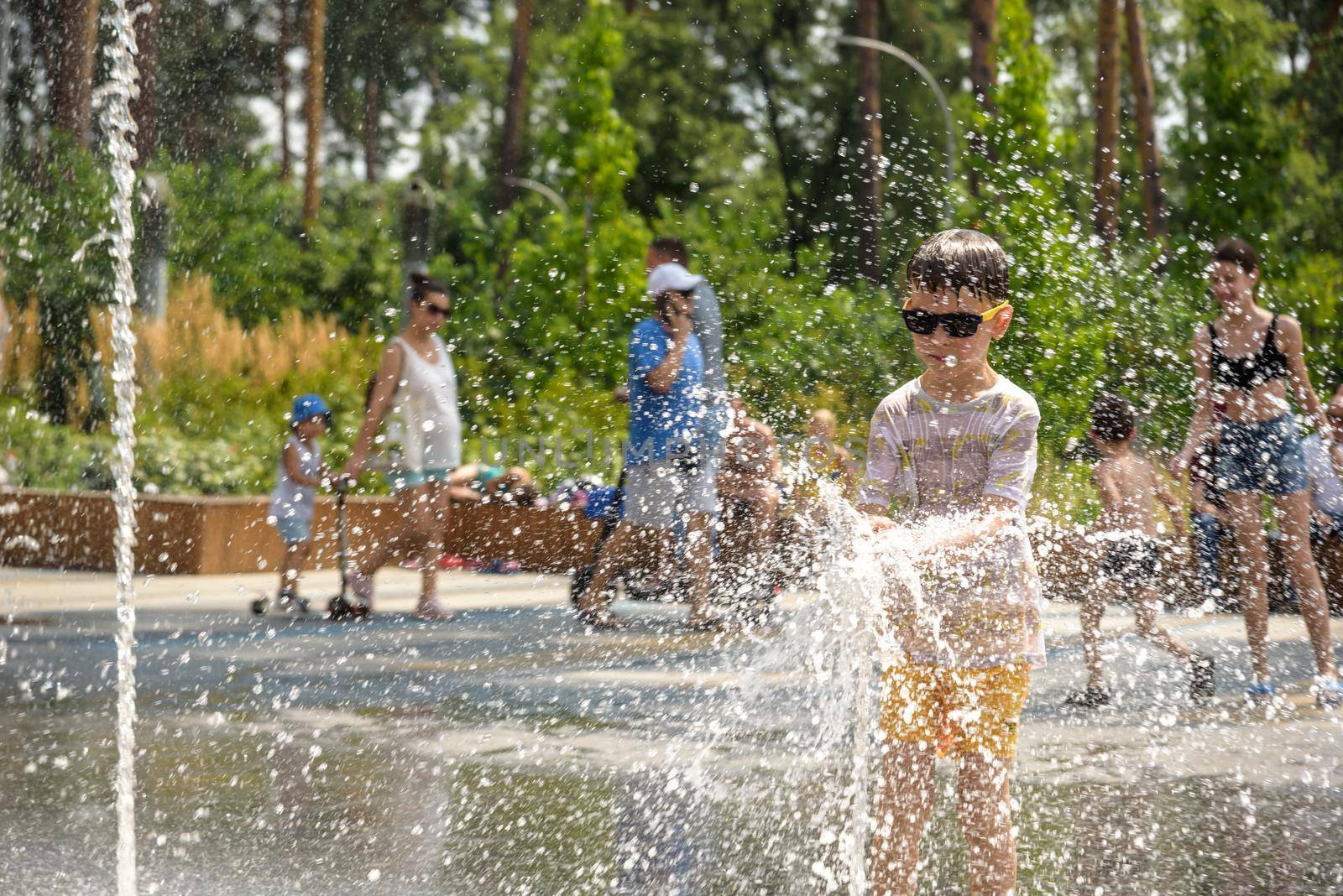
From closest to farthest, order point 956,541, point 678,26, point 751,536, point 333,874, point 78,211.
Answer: point 956,541, point 333,874, point 751,536, point 78,211, point 678,26

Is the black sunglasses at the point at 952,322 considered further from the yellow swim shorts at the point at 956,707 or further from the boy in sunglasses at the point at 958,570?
the yellow swim shorts at the point at 956,707

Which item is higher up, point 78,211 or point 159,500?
point 78,211

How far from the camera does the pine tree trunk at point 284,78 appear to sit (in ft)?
97.6

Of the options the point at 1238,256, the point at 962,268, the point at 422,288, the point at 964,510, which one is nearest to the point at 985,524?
the point at 964,510

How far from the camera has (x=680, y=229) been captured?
84.3 feet

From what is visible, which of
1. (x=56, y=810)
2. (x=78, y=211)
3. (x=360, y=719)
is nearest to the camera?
(x=56, y=810)

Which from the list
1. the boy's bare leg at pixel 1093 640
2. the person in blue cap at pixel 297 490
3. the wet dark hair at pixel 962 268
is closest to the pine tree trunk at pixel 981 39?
the person in blue cap at pixel 297 490

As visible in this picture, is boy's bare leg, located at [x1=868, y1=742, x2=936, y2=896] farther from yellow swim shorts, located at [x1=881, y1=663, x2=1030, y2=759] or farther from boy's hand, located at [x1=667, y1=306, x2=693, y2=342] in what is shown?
boy's hand, located at [x1=667, y1=306, x2=693, y2=342]

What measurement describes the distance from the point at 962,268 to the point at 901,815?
3.64 ft

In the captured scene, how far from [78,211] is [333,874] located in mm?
17968

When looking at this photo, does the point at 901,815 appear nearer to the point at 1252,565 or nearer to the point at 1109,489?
the point at 1109,489


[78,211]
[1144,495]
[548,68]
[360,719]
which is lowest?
[360,719]

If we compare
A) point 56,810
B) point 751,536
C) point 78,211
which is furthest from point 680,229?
point 56,810

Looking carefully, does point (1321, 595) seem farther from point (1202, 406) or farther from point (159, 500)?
point (159, 500)
